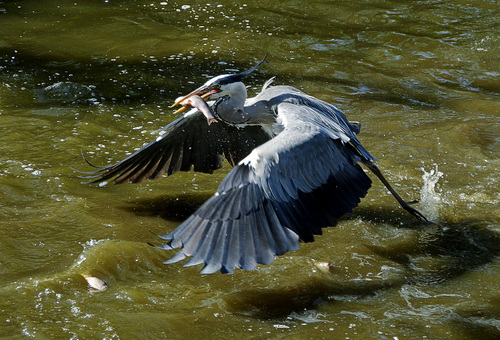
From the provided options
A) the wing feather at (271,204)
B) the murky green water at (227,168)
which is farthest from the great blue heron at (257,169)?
the murky green water at (227,168)

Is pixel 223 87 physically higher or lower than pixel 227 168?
higher

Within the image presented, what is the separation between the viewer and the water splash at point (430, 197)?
14.9 feet

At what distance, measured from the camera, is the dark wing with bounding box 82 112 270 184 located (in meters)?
4.46

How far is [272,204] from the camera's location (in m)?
3.12

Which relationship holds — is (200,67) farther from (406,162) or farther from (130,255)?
(130,255)

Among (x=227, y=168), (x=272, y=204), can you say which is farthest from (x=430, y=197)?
(x=272, y=204)

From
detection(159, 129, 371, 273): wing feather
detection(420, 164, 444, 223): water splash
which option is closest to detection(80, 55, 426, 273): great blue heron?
detection(159, 129, 371, 273): wing feather

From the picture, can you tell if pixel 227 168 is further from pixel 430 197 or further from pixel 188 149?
pixel 430 197

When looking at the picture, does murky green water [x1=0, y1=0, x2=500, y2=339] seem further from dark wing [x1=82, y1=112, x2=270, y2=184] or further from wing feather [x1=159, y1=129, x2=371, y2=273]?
wing feather [x1=159, y1=129, x2=371, y2=273]

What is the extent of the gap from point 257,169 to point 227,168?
215 cm

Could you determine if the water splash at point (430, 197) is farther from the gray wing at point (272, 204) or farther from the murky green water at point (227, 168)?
the gray wing at point (272, 204)

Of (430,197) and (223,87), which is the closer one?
(223,87)

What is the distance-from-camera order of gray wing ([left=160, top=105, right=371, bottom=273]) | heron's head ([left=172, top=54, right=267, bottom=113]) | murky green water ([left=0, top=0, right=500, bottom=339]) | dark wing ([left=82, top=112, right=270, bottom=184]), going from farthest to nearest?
1. dark wing ([left=82, top=112, right=270, bottom=184])
2. heron's head ([left=172, top=54, right=267, bottom=113])
3. murky green water ([left=0, top=0, right=500, bottom=339])
4. gray wing ([left=160, top=105, right=371, bottom=273])

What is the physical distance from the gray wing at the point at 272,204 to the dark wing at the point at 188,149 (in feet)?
3.43
